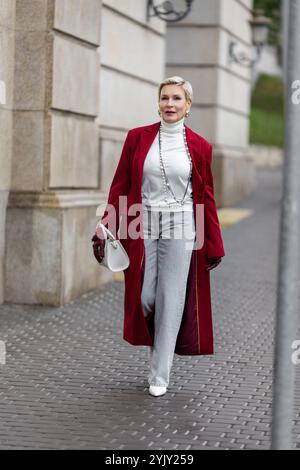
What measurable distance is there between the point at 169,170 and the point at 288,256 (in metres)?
2.07

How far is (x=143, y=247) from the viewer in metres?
6.84

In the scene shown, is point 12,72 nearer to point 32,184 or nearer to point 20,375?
point 32,184

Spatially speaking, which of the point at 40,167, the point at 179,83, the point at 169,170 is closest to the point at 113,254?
the point at 169,170

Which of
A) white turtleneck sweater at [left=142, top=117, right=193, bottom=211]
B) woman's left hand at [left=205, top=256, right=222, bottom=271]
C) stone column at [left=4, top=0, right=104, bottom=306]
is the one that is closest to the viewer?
white turtleneck sweater at [left=142, top=117, right=193, bottom=211]

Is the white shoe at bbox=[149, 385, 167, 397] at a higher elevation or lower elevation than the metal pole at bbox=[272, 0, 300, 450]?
lower

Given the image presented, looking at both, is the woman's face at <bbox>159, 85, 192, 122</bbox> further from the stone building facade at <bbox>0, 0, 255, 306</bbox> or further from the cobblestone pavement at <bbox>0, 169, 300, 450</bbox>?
the stone building facade at <bbox>0, 0, 255, 306</bbox>

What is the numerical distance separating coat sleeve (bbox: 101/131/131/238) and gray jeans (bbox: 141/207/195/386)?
0.20 metres

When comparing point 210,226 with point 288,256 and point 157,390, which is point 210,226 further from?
point 288,256

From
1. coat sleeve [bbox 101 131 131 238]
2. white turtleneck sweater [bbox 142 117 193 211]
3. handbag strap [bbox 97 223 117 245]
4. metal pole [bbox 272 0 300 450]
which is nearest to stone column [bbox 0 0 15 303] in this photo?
coat sleeve [bbox 101 131 131 238]

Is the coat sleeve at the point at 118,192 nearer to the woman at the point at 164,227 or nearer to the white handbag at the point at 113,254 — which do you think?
the woman at the point at 164,227

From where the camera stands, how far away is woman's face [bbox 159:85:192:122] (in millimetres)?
6684

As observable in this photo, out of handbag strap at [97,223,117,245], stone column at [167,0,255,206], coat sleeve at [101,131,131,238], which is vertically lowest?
handbag strap at [97,223,117,245]

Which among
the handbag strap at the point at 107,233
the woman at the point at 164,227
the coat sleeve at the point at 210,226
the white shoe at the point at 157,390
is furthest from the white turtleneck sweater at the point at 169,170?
the white shoe at the point at 157,390
